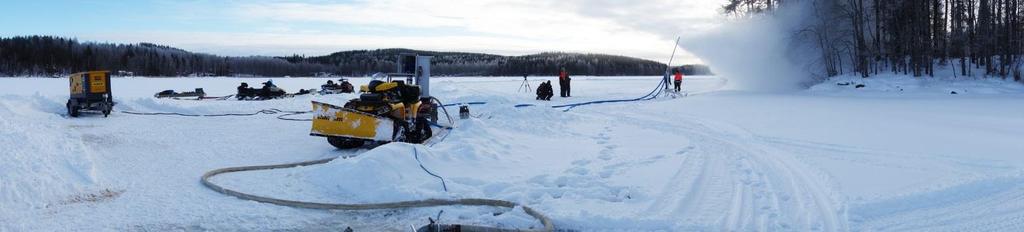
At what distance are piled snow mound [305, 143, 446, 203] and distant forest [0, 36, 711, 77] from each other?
77.4m

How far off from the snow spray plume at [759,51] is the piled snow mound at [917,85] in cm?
181

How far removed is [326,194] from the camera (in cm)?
582

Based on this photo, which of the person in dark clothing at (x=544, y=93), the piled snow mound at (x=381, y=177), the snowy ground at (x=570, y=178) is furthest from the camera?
the person in dark clothing at (x=544, y=93)

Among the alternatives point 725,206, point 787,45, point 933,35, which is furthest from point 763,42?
point 725,206

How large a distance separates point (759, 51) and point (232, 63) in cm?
10720

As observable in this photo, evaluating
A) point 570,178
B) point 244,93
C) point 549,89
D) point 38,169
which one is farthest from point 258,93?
point 570,178

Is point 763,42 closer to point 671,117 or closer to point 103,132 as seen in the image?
point 671,117

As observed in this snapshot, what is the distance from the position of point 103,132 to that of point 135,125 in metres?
1.30

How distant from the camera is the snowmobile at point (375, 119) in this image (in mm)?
8695

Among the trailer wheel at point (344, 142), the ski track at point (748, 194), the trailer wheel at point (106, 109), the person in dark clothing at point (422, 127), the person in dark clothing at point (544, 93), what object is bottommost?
the ski track at point (748, 194)

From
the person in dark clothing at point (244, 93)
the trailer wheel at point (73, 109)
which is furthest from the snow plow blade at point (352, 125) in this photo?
the person in dark clothing at point (244, 93)

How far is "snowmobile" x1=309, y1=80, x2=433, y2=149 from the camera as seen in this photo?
28.5 ft

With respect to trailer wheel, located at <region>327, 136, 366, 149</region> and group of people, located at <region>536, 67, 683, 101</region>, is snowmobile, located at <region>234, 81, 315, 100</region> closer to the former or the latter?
group of people, located at <region>536, 67, 683, 101</region>

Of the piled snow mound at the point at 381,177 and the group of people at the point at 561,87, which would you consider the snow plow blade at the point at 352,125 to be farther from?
the group of people at the point at 561,87
